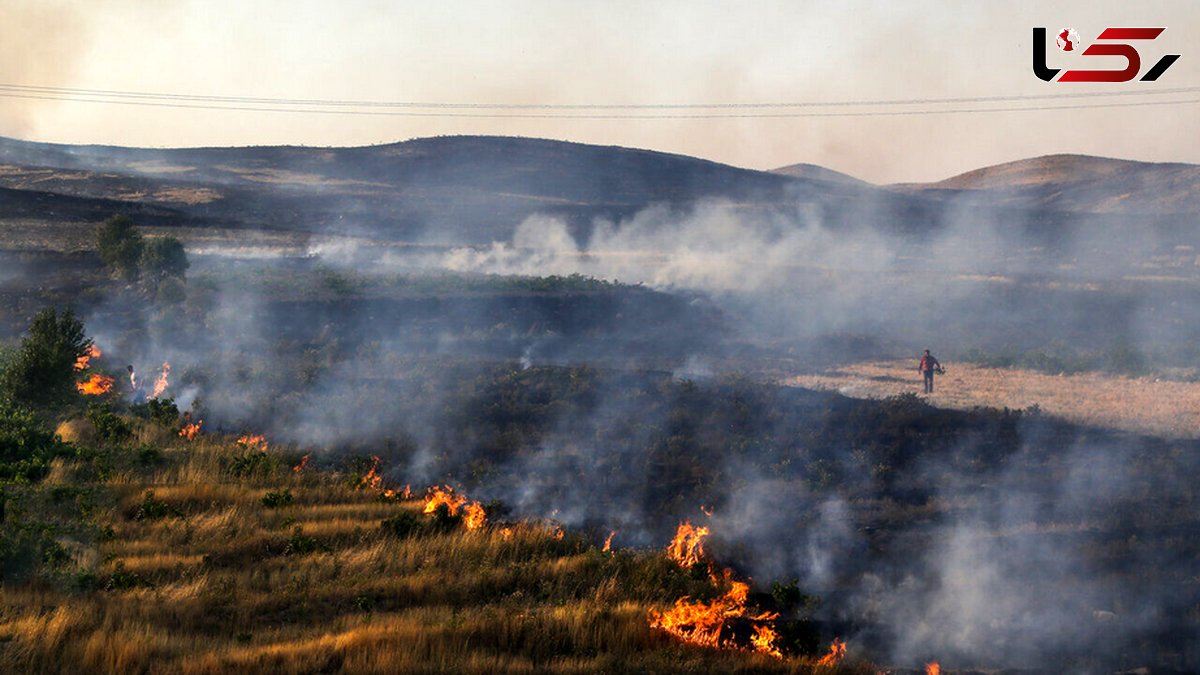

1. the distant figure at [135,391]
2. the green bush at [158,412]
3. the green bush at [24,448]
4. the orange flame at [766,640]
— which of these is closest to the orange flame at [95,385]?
the distant figure at [135,391]

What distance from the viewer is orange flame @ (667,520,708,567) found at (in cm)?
1545

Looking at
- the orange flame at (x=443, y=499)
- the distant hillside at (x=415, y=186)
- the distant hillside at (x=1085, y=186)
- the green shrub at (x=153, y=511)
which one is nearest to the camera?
the green shrub at (x=153, y=511)

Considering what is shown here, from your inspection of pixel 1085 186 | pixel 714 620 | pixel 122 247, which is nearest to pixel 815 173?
pixel 1085 186

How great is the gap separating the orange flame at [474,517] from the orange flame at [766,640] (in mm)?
5478

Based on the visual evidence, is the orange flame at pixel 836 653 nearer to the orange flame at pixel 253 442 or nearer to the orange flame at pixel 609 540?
the orange flame at pixel 609 540

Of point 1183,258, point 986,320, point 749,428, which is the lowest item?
point 749,428

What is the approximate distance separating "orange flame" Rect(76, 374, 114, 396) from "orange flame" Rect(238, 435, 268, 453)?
6.95 m

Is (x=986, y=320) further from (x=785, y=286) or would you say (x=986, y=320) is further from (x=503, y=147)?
(x=503, y=147)

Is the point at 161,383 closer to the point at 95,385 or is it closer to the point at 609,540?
the point at 95,385

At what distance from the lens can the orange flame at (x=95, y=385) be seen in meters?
27.4

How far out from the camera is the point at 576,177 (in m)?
116

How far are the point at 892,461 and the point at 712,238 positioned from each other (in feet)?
208

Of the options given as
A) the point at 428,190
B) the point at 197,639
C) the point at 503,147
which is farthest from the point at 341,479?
the point at 503,147

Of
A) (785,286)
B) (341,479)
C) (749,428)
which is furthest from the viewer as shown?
Answer: (785,286)
